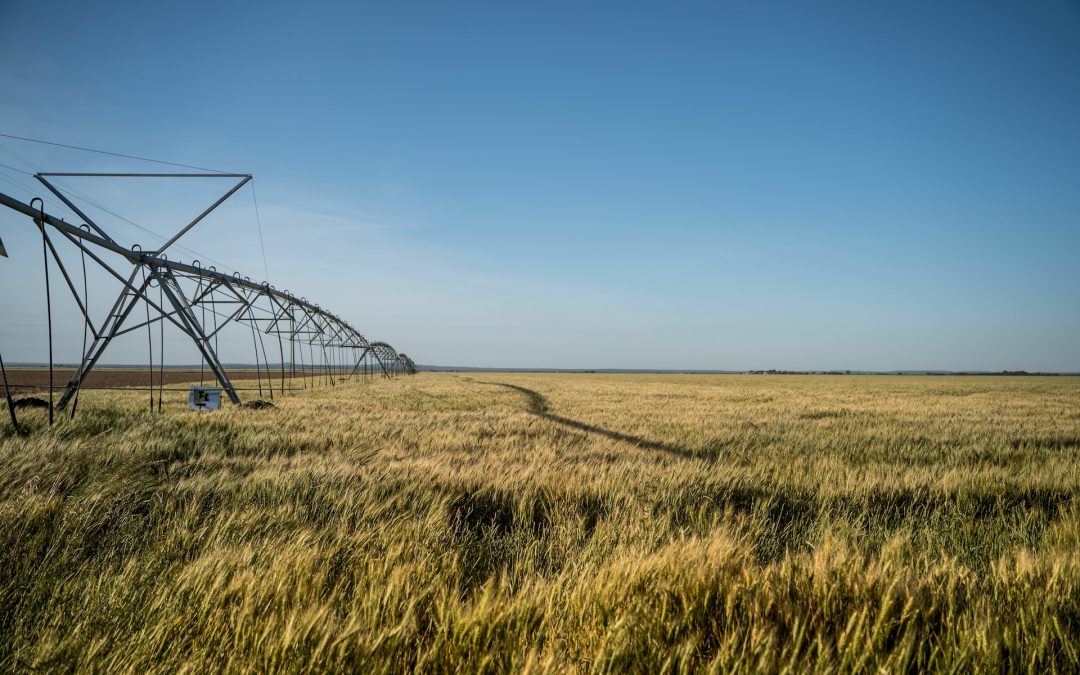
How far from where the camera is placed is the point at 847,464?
6.45 metres

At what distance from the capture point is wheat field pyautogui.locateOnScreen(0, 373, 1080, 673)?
5.23 feet

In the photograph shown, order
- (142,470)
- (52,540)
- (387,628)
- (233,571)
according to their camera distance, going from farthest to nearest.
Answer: (142,470), (52,540), (233,571), (387,628)

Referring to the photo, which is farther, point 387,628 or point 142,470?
point 142,470

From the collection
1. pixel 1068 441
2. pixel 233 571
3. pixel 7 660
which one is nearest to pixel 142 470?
pixel 233 571

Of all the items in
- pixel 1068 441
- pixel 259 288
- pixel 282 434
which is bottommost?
pixel 1068 441

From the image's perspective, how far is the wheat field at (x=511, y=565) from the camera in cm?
159

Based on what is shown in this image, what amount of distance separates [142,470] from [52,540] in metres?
2.06

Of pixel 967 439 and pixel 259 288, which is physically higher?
pixel 259 288

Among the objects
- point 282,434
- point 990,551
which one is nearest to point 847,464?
point 990,551

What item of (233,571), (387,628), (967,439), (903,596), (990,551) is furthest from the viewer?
(967,439)

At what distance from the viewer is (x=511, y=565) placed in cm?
283

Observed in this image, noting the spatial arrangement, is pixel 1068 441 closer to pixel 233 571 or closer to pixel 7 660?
pixel 233 571

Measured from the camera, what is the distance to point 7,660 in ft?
4.97

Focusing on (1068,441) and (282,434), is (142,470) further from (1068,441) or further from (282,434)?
(1068,441)
